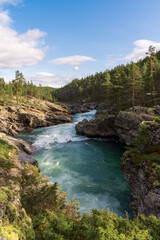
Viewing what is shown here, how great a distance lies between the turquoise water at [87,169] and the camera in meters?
17.0

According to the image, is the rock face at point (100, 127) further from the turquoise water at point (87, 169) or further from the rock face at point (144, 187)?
the rock face at point (144, 187)

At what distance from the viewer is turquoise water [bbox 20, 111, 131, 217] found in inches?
667

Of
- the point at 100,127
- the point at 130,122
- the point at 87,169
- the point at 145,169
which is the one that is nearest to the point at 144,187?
the point at 145,169

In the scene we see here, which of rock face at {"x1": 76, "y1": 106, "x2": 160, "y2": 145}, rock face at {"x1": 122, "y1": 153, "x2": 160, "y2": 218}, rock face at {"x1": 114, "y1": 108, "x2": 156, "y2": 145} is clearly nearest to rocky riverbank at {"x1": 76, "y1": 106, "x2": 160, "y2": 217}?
rock face at {"x1": 122, "y1": 153, "x2": 160, "y2": 218}

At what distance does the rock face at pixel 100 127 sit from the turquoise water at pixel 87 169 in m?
2.08

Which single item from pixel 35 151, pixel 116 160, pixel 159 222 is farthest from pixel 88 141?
pixel 159 222

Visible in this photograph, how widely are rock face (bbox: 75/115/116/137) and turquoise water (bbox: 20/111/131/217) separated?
2.08 metres

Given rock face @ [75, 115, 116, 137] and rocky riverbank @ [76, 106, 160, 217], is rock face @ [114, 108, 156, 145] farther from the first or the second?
rocky riverbank @ [76, 106, 160, 217]

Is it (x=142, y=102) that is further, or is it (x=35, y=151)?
(x=142, y=102)

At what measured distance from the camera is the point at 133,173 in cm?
1491

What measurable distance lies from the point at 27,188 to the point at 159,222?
365 inches

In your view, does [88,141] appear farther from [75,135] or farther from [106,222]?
[106,222]

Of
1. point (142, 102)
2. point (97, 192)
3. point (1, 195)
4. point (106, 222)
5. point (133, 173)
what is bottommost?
point (97, 192)

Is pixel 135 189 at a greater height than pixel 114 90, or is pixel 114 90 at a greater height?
pixel 114 90
